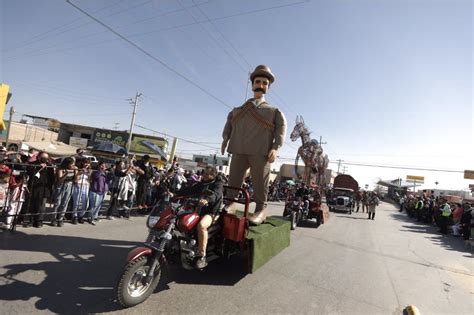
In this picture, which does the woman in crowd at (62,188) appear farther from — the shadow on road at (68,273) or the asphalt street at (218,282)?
the shadow on road at (68,273)

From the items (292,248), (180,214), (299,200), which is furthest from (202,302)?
(299,200)

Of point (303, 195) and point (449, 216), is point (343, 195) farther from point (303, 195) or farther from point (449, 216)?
point (303, 195)

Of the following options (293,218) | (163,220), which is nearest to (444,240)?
(293,218)

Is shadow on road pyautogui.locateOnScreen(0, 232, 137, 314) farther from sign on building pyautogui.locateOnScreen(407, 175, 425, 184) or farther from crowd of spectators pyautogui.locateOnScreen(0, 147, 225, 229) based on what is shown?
sign on building pyautogui.locateOnScreen(407, 175, 425, 184)

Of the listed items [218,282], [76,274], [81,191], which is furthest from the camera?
[81,191]

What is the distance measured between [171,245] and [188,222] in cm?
34

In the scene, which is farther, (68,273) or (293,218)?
(293,218)

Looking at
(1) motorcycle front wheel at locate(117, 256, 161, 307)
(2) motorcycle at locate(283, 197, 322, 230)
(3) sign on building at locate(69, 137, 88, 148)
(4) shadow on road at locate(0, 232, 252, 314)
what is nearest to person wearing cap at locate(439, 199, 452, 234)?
(2) motorcycle at locate(283, 197, 322, 230)

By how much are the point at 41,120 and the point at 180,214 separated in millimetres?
68252

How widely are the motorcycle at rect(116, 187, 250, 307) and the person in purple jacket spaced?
4.11 metres

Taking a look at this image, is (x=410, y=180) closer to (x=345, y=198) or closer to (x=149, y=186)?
(x=345, y=198)

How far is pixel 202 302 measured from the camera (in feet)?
11.0

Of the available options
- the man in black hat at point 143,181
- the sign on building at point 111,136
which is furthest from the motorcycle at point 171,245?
the sign on building at point 111,136

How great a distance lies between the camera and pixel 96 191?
23.5ft
